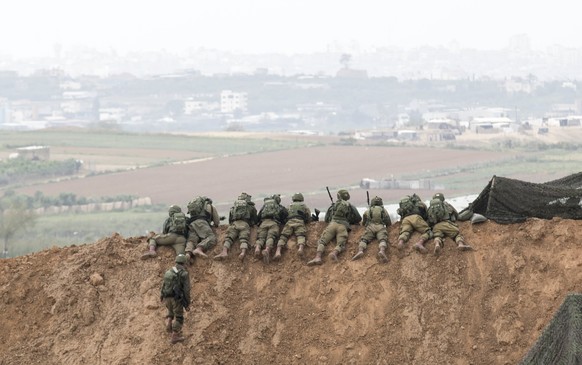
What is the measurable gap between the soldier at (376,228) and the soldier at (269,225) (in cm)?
173

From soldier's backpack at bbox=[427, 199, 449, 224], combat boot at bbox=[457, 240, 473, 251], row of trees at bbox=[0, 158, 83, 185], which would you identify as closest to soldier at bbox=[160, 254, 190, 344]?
soldier's backpack at bbox=[427, 199, 449, 224]

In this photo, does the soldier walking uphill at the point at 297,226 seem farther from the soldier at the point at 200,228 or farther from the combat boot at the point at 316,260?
the soldier at the point at 200,228

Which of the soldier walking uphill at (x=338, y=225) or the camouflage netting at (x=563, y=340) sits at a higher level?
the soldier walking uphill at (x=338, y=225)

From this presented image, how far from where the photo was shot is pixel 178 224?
24.8 metres

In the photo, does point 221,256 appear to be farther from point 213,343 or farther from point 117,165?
point 117,165

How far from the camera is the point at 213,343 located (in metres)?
23.0

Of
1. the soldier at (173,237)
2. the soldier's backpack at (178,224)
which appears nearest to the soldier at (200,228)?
the soldier at (173,237)

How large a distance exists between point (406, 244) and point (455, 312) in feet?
6.45

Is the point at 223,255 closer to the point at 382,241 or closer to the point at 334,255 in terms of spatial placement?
the point at 334,255

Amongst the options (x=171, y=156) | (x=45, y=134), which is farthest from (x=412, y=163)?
(x=45, y=134)

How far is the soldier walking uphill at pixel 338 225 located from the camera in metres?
24.2

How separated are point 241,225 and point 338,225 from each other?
203 centimetres

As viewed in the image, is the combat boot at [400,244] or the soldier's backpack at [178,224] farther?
the soldier's backpack at [178,224]

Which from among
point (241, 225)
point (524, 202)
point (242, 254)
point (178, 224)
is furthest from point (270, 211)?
point (524, 202)
